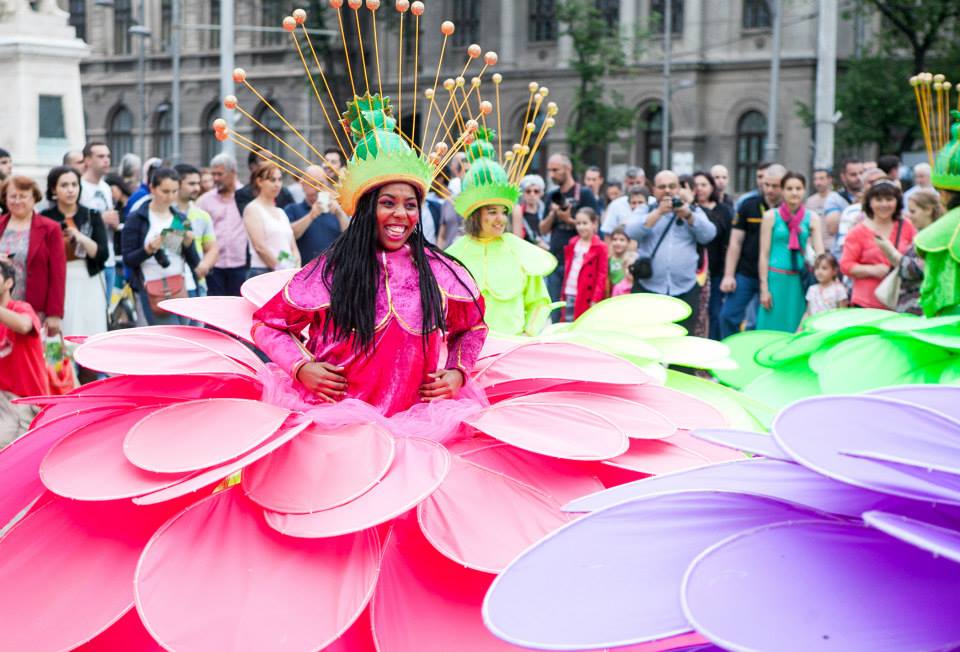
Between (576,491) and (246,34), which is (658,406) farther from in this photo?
(246,34)

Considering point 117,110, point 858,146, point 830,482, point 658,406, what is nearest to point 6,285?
point 658,406

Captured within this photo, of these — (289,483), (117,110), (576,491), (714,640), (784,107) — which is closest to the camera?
(714,640)

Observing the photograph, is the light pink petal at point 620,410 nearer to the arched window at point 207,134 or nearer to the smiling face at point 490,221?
the smiling face at point 490,221

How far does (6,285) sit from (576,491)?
3947 mm

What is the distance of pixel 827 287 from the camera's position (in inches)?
367

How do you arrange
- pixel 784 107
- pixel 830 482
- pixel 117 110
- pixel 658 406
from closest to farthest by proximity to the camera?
pixel 830 482 → pixel 658 406 → pixel 784 107 → pixel 117 110

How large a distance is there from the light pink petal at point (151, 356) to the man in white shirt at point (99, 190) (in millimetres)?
5839

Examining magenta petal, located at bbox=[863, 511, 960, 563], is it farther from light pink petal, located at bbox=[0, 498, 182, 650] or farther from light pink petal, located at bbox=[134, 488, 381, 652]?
light pink petal, located at bbox=[0, 498, 182, 650]

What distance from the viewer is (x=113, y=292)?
9.02 m

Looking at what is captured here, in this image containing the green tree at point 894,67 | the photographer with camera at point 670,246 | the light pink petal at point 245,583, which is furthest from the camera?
the green tree at point 894,67

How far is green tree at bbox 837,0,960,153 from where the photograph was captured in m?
28.3

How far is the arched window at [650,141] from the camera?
1479 inches

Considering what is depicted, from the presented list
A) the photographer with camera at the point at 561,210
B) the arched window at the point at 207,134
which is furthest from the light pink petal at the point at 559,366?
the arched window at the point at 207,134

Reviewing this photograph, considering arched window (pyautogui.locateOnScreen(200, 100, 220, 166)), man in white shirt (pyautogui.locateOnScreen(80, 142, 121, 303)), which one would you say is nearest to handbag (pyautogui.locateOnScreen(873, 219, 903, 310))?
man in white shirt (pyautogui.locateOnScreen(80, 142, 121, 303))
